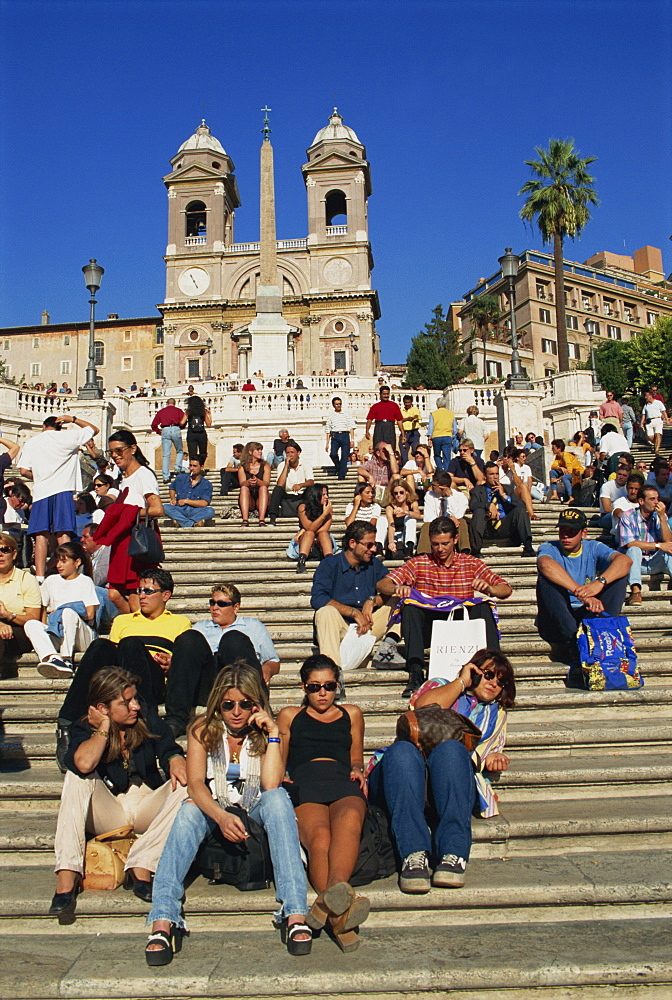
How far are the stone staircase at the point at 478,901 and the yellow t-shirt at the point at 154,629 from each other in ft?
2.74

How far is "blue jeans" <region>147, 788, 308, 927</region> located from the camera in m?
3.65

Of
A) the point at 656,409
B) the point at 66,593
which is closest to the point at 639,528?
the point at 66,593

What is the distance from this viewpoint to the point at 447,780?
13.9ft

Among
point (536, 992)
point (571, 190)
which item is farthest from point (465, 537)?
point (571, 190)

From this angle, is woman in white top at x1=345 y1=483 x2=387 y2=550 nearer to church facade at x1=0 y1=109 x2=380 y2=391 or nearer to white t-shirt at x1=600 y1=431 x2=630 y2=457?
white t-shirt at x1=600 y1=431 x2=630 y2=457

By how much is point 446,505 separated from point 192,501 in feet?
12.1

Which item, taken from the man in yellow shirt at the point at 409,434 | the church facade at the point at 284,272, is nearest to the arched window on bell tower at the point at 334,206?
the church facade at the point at 284,272

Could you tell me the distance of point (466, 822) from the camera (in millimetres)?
4109

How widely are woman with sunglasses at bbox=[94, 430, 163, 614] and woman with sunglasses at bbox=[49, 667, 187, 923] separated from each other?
254cm

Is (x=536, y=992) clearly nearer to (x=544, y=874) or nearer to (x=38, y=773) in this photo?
(x=544, y=874)

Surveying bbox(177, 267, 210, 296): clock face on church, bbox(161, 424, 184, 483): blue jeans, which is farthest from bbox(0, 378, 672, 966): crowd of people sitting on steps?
bbox(177, 267, 210, 296): clock face on church

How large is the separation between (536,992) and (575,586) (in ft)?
12.4

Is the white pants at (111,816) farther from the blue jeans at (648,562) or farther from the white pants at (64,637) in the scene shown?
the blue jeans at (648,562)

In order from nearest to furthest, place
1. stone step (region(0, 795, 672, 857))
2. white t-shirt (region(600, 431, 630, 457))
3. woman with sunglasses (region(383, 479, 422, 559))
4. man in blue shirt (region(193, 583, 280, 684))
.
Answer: stone step (region(0, 795, 672, 857)), man in blue shirt (region(193, 583, 280, 684)), woman with sunglasses (region(383, 479, 422, 559)), white t-shirt (region(600, 431, 630, 457))
